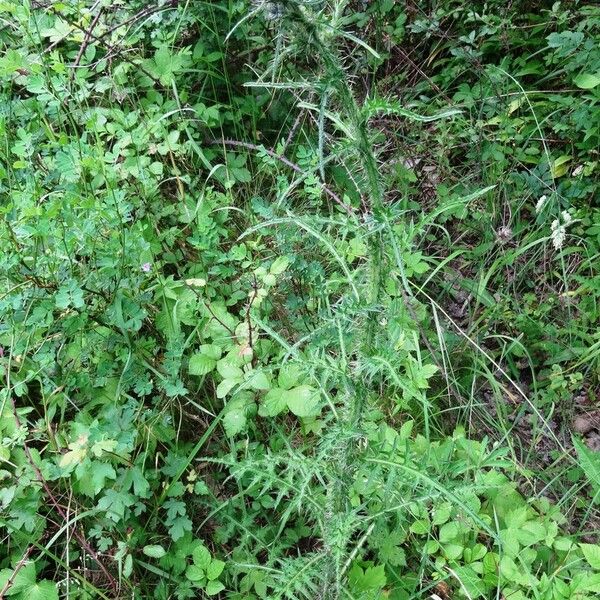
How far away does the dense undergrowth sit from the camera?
1.57m

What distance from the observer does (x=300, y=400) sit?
6.39ft

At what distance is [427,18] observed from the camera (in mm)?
3217

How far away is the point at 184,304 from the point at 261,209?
1.38 ft

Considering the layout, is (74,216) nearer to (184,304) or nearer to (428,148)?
(184,304)

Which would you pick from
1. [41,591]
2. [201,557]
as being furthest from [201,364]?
[41,591]

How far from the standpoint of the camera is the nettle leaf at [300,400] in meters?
1.93

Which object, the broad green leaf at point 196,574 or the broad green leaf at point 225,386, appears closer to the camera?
the broad green leaf at point 196,574

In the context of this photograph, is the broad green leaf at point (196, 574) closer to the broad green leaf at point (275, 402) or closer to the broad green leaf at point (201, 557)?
the broad green leaf at point (201, 557)

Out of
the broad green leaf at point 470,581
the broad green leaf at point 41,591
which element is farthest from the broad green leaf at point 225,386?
the broad green leaf at point 470,581

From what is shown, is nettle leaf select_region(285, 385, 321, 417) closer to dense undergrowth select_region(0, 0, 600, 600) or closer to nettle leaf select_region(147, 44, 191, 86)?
dense undergrowth select_region(0, 0, 600, 600)

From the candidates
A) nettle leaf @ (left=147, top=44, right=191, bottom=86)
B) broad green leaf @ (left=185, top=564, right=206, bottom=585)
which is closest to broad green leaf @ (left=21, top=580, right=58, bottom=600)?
broad green leaf @ (left=185, top=564, right=206, bottom=585)

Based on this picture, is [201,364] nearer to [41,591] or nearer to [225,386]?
[225,386]

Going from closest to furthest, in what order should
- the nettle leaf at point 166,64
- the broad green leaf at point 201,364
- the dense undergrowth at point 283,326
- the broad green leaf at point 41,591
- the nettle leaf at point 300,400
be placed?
the dense undergrowth at point 283,326 < the broad green leaf at point 41,591 < the nettle leaf at point 300,400 < the broad green leaf at point 201,364 < the nettle leaf at point 166,64

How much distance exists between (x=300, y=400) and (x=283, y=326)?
38 centimetres
